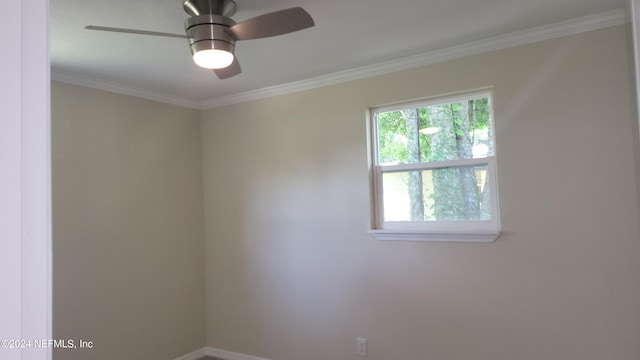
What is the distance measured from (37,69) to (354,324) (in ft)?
9.88

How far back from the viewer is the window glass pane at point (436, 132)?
9.12 feet

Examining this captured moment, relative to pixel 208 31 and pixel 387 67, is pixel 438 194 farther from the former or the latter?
pixel 208 31

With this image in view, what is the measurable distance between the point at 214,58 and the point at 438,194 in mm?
1804

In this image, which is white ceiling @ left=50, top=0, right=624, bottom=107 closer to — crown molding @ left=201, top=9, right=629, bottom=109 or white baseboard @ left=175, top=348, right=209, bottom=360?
crown molding @ left=201, top=9, right=629, bottom=109

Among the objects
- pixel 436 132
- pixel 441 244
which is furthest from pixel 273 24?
pixel 441 244

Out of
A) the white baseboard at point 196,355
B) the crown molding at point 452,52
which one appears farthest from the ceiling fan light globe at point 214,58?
the white baseboard at point 196,355

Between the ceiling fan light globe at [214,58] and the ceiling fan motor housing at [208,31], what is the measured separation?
19mm

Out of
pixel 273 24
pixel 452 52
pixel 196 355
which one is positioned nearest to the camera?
pixel 273 24

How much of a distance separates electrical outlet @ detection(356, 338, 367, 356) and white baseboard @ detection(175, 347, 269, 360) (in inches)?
40.2

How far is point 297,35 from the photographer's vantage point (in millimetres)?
2457

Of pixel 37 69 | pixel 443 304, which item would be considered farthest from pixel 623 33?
pixel 37 69

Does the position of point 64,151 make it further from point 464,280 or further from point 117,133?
point 464,280

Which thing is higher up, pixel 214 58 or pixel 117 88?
pixel 117 88

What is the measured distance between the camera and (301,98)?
3455mm
